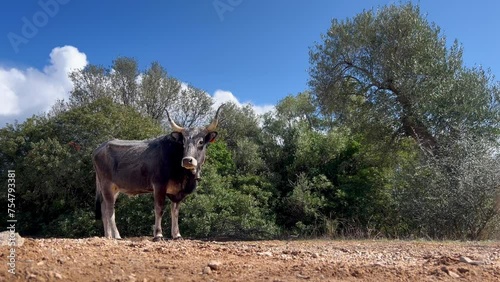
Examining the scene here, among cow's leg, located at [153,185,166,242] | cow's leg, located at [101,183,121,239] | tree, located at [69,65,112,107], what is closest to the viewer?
cow's leg, located at [153,185,166,242]

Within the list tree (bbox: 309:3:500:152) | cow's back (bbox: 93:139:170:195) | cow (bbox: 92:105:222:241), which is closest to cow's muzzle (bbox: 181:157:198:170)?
cow (bbox: 92:105:222:241)

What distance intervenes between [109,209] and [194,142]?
2.72m

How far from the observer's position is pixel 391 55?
18094mm

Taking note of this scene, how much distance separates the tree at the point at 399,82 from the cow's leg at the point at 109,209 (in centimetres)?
1155

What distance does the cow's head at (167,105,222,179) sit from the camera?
887 centimetres

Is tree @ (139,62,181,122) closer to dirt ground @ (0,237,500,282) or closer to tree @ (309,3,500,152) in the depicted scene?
tree @ (309,3,500,152)

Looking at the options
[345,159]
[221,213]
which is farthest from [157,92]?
[221,213]

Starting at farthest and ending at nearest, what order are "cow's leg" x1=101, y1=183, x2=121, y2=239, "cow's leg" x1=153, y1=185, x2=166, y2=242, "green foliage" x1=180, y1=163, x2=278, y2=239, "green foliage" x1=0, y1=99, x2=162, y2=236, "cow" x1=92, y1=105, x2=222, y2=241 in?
"green foliage" x1=0, y1=99, x2=162, y2=236
"green foliage" x1=180, y1=163, x2=278, y2=239
"cow's leg" x1=101, y1=183, x2=121, y2=239
"cow" x1=92, y1=105, x2=222, y2=241
"cow's leg" x1=153, y1=185, x2=166, y2=242

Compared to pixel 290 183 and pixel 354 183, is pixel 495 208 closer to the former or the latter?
pixel 354 183

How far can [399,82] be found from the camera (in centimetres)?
1769

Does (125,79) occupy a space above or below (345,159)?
above

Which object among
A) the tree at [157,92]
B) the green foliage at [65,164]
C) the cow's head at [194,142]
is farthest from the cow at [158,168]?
the tree at [157,92]

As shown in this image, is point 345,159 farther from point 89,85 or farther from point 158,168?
point 89,85

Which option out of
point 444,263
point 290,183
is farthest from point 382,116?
point 444,263
